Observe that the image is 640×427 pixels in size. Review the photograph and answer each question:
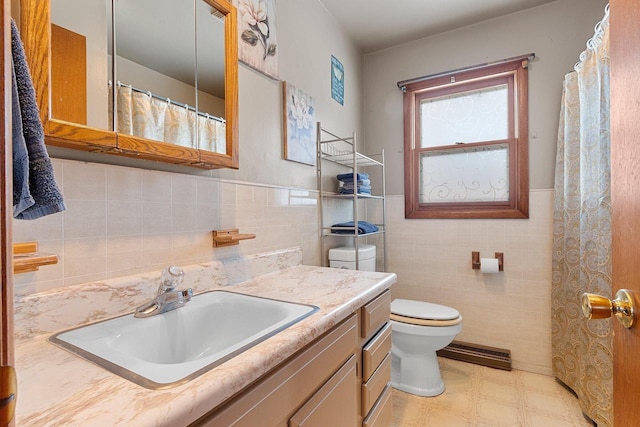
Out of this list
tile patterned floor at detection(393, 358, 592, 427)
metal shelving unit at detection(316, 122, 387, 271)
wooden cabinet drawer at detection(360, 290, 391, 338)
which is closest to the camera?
wooden cabinet drawer at detection(360, 290, 391, 338)

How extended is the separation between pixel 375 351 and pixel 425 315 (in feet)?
2.47

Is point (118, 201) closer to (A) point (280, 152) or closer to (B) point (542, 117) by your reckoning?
(A) point (280, 152)

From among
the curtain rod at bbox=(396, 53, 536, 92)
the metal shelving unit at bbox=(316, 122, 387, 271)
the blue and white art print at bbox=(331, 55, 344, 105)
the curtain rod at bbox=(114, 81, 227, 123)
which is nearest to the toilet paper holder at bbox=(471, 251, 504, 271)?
the metal shelving unit at bbox=(316, 122, 387, 271)

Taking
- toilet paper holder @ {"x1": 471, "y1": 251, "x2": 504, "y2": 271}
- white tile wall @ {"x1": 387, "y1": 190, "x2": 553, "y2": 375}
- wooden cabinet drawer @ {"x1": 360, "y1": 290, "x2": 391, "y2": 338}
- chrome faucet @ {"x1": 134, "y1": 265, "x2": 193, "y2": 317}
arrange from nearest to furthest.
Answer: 1. chrome faucet @ {"x1": 134, "y1": 265, "x2": 193, "y2": 317}
2. wooden cabinet drawer @ {"x1": 360, "y1": 290, "x2": 391, "y2": 338}
3. white tile wall @ {"x1": 387, "y1": 190, "x2": 553, "y2": 375}
4. toilet paper holder @ {"x1": 471, "y1": 251, "x2": 504, "y2": 271}

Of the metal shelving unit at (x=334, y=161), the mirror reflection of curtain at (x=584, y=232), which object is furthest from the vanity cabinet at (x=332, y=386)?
the mirror reflection of curtain at (x=584, y=232)

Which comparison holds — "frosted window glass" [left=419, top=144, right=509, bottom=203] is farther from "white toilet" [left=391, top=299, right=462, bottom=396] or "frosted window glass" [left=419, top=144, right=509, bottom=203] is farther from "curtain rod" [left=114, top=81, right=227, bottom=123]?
"curtain rod" [left=114, top=81, right=227, bottom=123]

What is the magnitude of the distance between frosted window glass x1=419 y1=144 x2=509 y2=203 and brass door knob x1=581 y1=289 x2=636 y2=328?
1.84 meters

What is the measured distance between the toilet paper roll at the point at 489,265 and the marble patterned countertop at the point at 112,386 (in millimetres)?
1691

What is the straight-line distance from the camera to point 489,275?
2.17m

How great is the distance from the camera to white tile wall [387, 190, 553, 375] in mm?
2023

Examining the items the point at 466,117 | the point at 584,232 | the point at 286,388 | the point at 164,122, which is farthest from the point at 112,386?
the point at 466,117

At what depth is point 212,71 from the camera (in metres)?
1.12

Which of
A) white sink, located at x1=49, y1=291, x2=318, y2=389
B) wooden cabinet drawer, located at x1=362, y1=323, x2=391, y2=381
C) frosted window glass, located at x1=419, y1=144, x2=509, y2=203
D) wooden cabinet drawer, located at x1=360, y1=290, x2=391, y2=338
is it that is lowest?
wooden cabinet drawer, located at x1=362, y1=323, x2=391, y2=381

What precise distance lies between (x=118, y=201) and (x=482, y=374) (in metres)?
2.34
